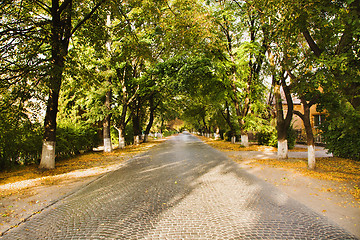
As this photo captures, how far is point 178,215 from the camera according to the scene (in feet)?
14.0

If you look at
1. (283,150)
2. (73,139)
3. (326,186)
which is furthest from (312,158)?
(73,139)

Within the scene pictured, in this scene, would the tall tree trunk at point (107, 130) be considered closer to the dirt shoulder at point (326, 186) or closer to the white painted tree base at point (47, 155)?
the white painted tree base at point (47, 155)

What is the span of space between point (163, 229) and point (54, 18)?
9554 mm

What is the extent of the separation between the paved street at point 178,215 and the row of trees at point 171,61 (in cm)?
386

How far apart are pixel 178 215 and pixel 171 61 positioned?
1319cm

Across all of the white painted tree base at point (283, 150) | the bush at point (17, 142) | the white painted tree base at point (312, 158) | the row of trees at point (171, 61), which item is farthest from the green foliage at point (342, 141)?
the bush at point (17, 142)

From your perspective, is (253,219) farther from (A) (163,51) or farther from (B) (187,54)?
(A) (163,51)

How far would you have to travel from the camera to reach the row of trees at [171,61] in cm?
689

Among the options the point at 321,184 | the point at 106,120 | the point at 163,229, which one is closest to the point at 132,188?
the point at 163,229

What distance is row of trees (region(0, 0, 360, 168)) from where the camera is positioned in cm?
689

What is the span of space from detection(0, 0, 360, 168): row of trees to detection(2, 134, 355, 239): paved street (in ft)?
12.7

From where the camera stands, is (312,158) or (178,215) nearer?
(178,215)

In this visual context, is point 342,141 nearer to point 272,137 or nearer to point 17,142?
point 272,137

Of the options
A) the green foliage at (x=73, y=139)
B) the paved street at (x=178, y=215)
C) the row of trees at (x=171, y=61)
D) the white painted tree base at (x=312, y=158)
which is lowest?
the paved street at (x=178, y=215)
